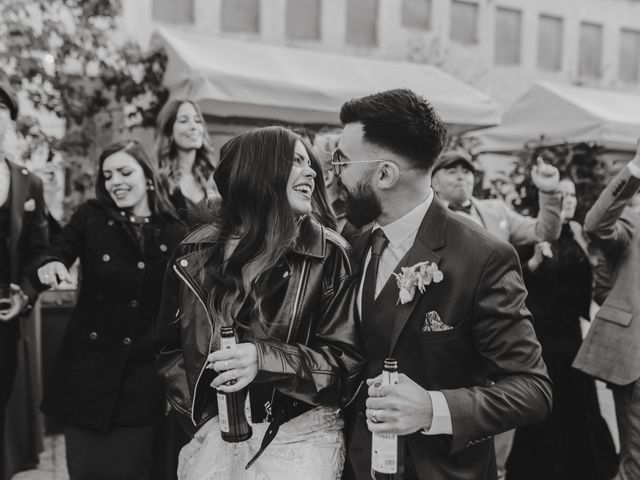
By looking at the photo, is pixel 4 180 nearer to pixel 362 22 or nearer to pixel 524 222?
pixel 524 222

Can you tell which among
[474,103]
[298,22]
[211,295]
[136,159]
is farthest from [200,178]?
[298,22]

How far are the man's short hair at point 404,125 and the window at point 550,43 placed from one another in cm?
2104

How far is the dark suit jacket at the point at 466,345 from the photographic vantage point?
205 centimetres

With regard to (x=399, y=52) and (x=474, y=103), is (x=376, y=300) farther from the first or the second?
(x=399, y=52)

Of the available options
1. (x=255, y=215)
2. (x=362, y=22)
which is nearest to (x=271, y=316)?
(x=255, y=215)

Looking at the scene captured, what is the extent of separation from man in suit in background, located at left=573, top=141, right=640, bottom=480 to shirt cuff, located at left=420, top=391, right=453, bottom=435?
2368 mm

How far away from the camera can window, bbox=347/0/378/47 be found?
754 inches

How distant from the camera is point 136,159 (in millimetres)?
3838

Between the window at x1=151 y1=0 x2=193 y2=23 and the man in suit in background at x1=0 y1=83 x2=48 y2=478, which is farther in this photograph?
the window at x1=151 y1=0 x2=193 y2=23

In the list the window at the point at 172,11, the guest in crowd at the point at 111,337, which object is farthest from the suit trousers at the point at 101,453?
the window at the point at 172,11

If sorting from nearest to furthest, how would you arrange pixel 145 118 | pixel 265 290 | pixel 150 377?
pixel 265 290 < pixel 150 377 < pixel 145 118

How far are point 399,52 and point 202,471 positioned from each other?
59.6ft

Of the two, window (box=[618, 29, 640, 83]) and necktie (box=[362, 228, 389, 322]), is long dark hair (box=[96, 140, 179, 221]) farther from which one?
window (box=[618, 29, 640, 83])

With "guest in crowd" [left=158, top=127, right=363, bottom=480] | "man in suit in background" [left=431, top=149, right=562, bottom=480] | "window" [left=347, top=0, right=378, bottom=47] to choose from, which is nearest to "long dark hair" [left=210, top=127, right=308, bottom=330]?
"guest in crowd" [left=158, top=127, right=363, bottom=480]
